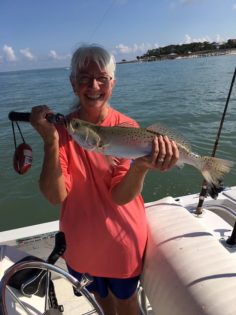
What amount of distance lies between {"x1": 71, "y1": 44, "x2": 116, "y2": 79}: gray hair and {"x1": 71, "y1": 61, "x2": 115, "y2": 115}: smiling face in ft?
0.07

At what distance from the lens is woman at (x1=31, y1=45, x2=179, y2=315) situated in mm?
2082

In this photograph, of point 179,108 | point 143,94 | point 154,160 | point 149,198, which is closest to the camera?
point 154,160

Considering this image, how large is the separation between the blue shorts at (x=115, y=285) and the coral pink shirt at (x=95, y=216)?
8 centimetres

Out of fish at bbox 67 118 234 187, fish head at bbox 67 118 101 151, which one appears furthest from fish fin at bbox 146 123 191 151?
fish head at bbox 67 118 101 151

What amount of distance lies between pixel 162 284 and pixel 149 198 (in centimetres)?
573

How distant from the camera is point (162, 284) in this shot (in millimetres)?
2111

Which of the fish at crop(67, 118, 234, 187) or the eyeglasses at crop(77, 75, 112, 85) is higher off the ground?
the eyeglasses at crop(77, 75, 112, 85)

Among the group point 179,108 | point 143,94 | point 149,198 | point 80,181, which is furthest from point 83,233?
point 143,94

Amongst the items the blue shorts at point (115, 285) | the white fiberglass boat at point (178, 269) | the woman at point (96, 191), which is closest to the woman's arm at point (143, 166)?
the woman at point (96, 191)

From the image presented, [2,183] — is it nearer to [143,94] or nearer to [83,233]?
[83,233]

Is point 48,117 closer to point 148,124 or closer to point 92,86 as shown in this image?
point 92,86

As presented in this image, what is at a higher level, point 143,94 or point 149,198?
point 149,198

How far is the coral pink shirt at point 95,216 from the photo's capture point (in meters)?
2.16

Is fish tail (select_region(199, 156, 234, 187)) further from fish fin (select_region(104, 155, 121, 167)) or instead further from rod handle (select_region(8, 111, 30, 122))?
rod handle (select_region(8, 111, 30, 122))
